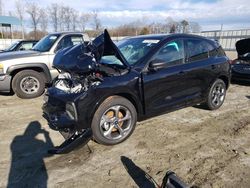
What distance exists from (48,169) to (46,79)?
Result: 4.51 meters

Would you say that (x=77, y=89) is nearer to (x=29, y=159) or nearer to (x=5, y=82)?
(x=29, y=159)

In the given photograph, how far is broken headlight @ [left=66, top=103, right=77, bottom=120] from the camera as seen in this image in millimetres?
3811

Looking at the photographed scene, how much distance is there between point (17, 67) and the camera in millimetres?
7168

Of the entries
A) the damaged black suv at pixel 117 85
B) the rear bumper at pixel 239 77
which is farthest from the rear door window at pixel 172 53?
the rear bumper at pixel 239 77

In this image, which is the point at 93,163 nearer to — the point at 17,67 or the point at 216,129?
the point at 216,129

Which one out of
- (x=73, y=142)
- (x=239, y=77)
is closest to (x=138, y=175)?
(x=73, y=142)

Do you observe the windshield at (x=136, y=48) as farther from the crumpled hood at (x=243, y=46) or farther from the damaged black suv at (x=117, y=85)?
the crumpled hood at (x=243, y=46)

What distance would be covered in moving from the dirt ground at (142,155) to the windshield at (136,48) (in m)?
1.36

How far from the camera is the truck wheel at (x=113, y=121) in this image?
159 inches

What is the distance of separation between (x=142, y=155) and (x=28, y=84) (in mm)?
4816

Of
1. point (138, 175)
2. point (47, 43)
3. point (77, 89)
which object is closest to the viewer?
point (138, 175)

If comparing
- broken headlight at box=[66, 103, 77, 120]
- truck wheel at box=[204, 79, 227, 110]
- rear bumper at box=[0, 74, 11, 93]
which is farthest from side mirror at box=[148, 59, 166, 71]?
rear bumper at box=[0, 74, 11, 93]

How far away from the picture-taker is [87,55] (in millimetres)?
4215

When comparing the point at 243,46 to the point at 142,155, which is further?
the point at 243,46
